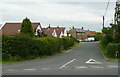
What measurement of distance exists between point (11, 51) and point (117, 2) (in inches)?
669

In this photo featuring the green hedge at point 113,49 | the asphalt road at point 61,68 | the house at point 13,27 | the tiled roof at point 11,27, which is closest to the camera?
the asphalt road at point 61,68

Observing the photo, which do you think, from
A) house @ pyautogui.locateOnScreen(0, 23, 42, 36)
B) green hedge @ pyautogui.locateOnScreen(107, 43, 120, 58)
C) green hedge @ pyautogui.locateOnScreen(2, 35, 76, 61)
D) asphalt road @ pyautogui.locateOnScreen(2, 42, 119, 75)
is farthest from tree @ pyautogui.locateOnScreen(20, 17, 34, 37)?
house @ pyautogui.locateOnScreen(0, 23, 42, 36)

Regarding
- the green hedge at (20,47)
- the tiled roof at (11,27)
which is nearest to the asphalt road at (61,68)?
the green hedge at (20,47)

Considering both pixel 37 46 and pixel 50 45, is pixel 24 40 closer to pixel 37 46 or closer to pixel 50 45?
pixel 37 46

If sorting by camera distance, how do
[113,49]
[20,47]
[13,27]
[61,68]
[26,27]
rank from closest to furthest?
[61,68], [20,47], [113,49], [26,27], [13,27]

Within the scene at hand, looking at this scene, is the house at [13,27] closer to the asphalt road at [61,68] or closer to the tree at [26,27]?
the tree at [26,27]

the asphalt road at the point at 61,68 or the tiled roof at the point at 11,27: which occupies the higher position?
the tiled roof at the point at 11,27

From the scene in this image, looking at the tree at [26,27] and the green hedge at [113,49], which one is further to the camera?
the tree at [26,27]

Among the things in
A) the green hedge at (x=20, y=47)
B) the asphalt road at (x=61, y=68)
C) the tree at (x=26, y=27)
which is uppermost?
the tree at (x=26, y=27)

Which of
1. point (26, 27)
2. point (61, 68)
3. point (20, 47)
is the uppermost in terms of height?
point (26, 27)

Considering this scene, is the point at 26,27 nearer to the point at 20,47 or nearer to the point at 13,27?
the point at 20,47

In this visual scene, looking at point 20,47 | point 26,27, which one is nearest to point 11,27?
point 26,27

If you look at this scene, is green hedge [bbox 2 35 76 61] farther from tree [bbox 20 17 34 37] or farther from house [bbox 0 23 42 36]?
house [bbox 0 23 42 36]

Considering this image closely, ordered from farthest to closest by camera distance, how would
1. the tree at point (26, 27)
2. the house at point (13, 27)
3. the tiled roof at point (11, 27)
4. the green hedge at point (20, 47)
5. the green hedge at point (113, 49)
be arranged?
the tiled roof at point (11, 27), the house at point (13, 27), the tree at point (26, 27), the green hedge at point (113, 49), the green hedge at point (20, 47)
